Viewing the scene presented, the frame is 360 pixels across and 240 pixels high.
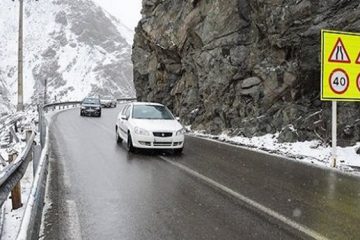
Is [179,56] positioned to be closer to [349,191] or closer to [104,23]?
[349,191]

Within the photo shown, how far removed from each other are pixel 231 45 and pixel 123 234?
17.3m

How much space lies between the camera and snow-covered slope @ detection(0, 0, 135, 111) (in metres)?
126

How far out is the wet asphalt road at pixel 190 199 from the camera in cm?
602

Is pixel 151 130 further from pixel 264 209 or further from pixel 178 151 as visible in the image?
pixel 264 209

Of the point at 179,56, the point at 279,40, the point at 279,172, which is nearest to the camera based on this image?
the point at 279,172

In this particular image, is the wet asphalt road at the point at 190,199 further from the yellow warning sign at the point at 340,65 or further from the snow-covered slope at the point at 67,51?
the snow-covered slope at the point at 67,51

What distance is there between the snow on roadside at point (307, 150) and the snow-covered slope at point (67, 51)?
336 feet

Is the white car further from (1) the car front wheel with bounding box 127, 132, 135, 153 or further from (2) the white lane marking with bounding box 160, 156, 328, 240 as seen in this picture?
(2) the white lane marking with bounding box 160, 156, 328, 240

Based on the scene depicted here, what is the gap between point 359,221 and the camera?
21.3ft

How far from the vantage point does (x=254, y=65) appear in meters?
19.7

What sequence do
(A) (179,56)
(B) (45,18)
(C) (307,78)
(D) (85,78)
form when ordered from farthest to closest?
1. (B) (45,18)
2. (D) (85,78)
3. (A) (179,56)
4. (C) (307,78)

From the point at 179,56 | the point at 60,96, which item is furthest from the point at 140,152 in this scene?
the point at 60,96

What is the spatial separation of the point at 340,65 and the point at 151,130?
18.2 ft

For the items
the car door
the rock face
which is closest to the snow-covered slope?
the rock face
